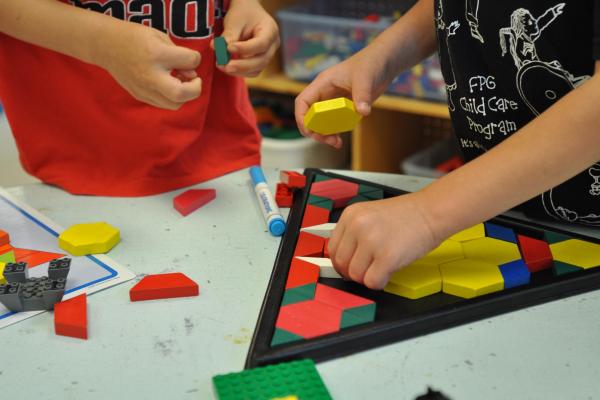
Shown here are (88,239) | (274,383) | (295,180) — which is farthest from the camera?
(295,180)

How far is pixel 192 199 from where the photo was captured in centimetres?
74

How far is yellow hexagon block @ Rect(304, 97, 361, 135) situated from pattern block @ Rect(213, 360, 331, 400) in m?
0.27

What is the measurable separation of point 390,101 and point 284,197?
0.84m

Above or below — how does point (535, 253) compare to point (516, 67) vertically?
below

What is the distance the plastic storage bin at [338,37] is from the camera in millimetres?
1476

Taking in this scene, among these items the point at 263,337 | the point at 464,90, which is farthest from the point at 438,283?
the point at 464,90

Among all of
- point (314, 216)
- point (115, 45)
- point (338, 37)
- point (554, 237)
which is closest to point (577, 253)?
point (554, 237)

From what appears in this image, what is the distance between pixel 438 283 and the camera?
0.54m

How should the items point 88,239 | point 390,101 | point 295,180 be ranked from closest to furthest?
point 88,239 → point 295,180 → point 390,101

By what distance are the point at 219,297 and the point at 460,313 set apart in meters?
0.19

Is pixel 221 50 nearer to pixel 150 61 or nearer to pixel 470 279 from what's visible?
pixel 150 61

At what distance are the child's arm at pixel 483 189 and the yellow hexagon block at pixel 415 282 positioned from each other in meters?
0.02

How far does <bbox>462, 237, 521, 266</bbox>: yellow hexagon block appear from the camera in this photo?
0.58 metres

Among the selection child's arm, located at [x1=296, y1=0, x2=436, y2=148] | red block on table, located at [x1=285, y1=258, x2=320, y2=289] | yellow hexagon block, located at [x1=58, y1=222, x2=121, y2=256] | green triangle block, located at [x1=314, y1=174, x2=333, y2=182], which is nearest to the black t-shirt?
child's arm, located at [x1=296, y1=0, x2=436, y2=148]
